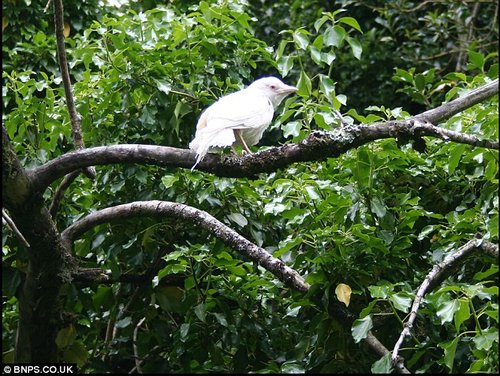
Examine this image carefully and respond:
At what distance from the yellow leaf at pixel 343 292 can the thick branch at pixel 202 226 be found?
15 cm

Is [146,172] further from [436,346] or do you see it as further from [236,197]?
[436,346]

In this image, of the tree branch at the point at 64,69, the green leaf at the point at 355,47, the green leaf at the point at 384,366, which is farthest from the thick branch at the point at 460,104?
the tree branch at the point at 64,69

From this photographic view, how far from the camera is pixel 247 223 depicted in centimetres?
439

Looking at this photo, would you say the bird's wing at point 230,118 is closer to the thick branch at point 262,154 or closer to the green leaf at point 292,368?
the thick branch at point 262,154

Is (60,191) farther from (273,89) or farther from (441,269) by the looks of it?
(441,269)

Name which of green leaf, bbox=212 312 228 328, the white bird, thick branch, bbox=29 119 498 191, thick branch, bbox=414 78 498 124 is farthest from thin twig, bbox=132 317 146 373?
thick branch, bbox=414 78 498 124

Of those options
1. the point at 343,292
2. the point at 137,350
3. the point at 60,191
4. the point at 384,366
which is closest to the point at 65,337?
the point at 137,350

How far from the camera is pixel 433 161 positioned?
4359 mm

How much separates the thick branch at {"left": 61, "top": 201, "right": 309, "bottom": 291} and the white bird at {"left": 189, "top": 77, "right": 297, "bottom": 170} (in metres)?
0.33

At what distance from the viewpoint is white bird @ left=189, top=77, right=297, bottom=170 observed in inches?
150

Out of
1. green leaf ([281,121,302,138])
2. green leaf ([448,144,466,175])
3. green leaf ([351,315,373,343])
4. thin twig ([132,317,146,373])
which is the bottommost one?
thin twig ([132,317,146,373])

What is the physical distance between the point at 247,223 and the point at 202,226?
1.75 ft

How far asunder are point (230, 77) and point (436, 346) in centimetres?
208

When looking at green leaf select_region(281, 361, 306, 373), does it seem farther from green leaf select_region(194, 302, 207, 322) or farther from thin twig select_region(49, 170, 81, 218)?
thin twig select_region(49, 170, 81, 218)
